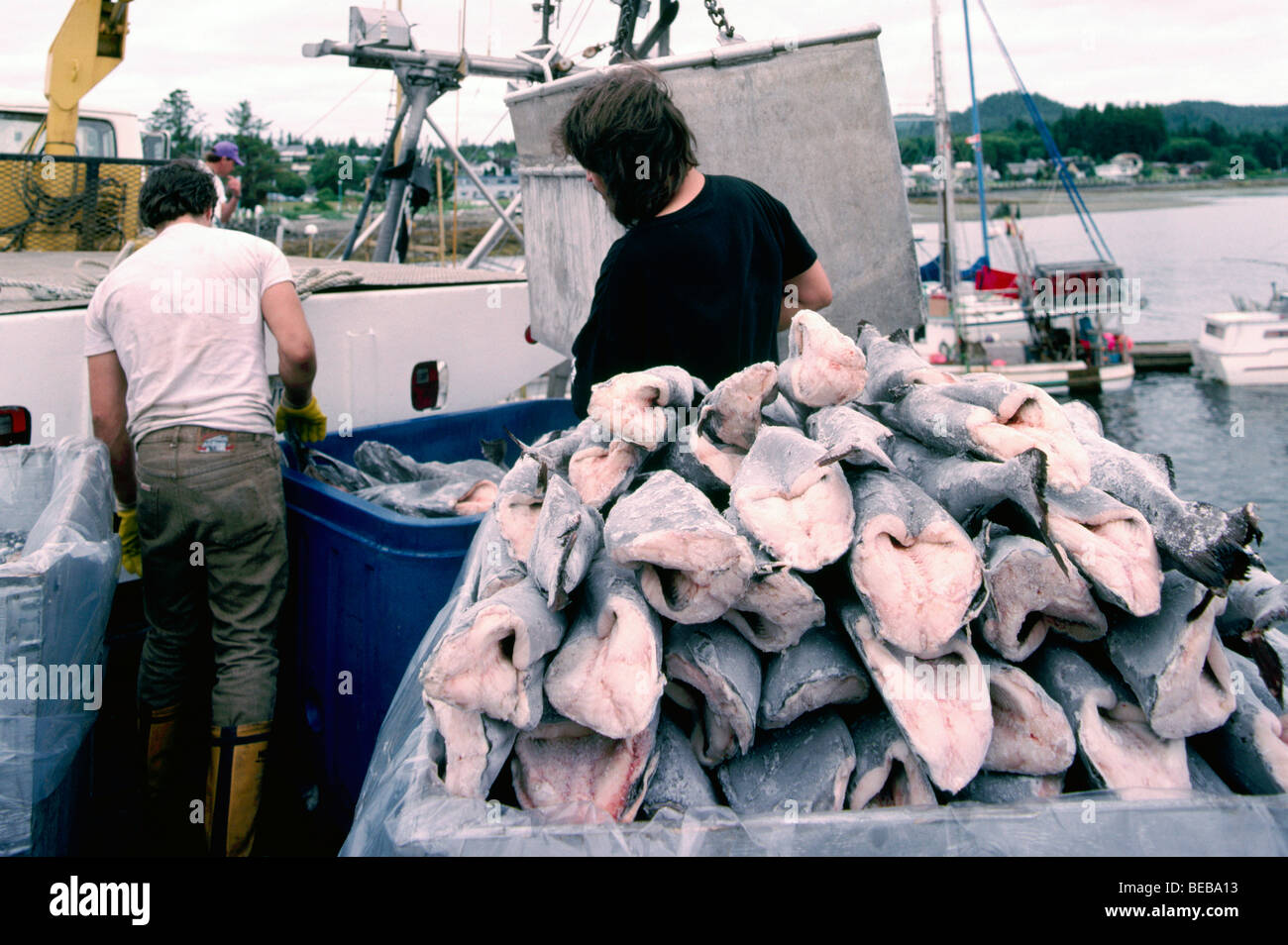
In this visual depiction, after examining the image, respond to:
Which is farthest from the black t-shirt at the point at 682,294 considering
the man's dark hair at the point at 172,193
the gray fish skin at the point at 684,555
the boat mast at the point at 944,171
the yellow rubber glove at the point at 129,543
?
the boat mast at the point at 944,171

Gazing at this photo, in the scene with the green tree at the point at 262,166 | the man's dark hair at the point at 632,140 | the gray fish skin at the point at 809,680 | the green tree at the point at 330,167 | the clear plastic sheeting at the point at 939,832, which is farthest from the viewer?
the green tree at the point at 262,166

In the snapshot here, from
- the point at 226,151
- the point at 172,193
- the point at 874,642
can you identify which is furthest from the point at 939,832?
the point at 226,151

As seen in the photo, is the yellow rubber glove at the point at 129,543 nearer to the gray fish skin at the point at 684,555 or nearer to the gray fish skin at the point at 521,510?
the gray fish skin at the point at 521,510

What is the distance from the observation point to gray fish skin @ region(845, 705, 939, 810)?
1.45m

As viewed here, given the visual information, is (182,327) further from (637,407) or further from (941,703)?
(941,703)

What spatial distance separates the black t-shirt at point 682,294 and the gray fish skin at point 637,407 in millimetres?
522

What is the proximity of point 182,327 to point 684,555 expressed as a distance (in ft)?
7.11

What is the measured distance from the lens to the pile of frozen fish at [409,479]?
A: 3025mm

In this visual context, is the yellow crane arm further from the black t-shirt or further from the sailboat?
the sailboat

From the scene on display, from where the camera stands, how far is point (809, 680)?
149 centimetres

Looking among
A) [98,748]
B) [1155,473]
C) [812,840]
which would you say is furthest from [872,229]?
[98,748]

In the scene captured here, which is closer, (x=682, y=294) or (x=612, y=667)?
(x=612, y=667)

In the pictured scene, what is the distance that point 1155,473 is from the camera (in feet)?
5.56
